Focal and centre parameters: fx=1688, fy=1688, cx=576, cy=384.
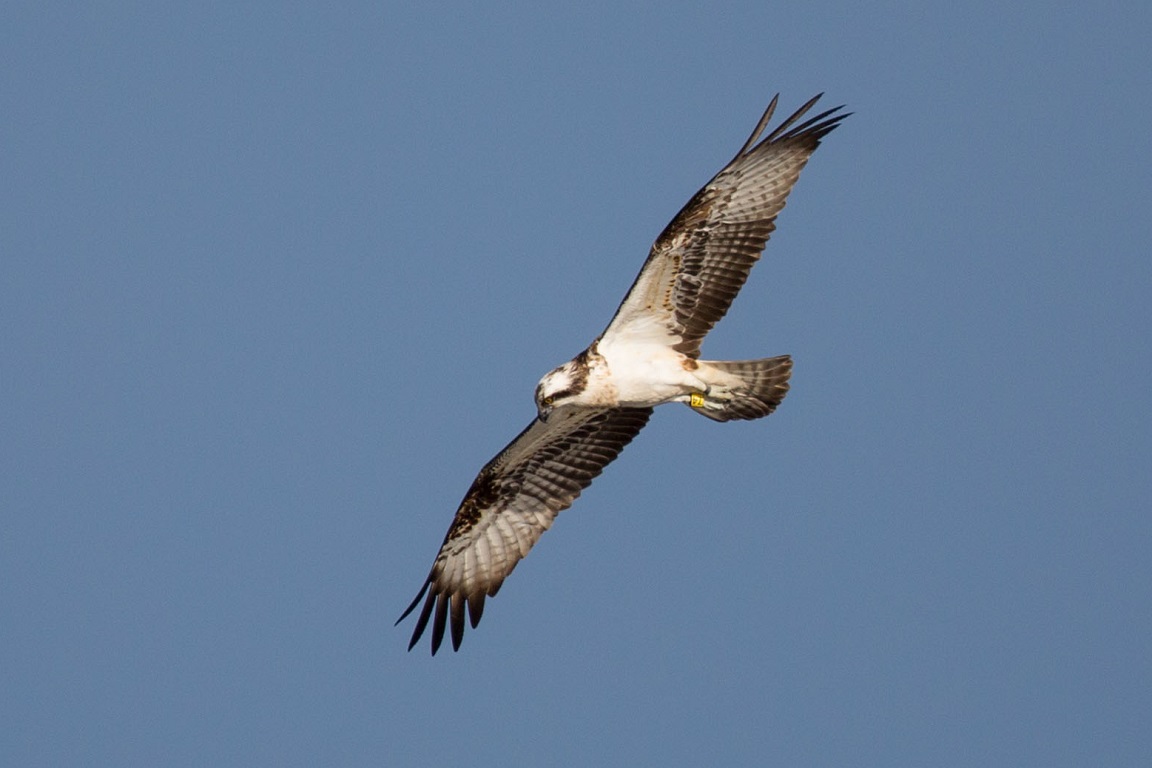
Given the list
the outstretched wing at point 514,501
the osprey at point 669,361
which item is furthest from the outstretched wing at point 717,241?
the outstretched wing at point 514,501

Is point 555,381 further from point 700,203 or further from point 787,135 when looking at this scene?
point 787,135

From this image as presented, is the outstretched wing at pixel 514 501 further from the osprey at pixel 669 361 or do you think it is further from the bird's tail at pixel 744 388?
the bird's tail at pixel 744 388

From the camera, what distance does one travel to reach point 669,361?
451 inches

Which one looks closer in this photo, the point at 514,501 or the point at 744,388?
the point at 744,388

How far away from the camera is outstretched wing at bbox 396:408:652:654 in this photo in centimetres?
1217

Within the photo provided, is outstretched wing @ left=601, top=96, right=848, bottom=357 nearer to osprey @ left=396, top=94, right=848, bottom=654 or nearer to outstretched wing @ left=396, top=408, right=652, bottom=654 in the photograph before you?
osprey @ left=396, top=94, right=848, bottom=654

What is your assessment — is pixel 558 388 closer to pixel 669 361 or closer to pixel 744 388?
pixel 669 361

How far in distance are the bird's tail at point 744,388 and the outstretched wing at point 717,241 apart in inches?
12.8

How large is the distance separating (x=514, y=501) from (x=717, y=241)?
254 cm

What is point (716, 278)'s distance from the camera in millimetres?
11320

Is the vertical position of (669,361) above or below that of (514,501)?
above

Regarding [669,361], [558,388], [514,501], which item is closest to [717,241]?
[669,361]

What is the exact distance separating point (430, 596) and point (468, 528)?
57 cm

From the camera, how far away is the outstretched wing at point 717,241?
11203 mm
